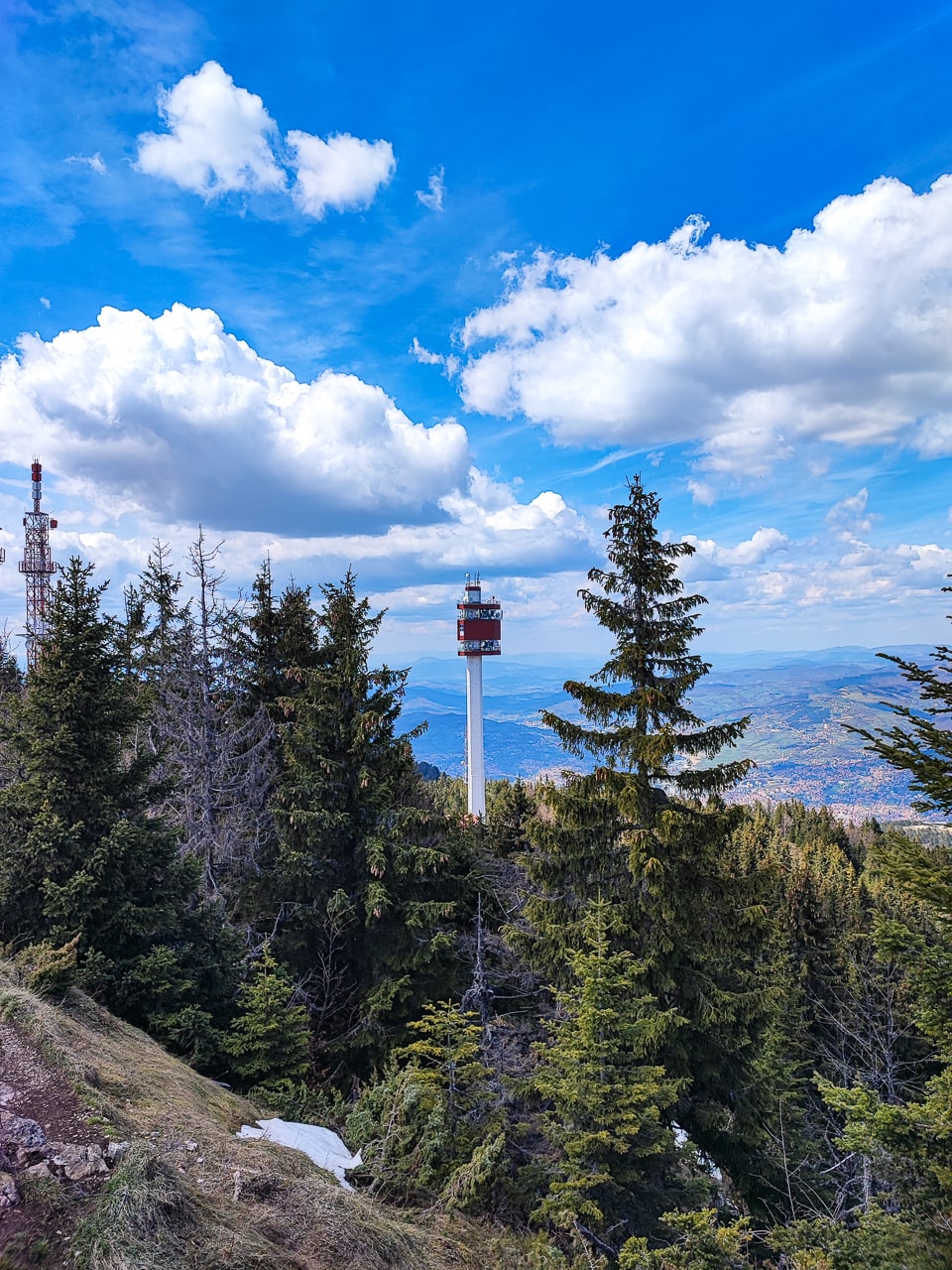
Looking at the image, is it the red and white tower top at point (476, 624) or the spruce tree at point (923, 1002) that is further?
the red and white tower top at point (476, 624)

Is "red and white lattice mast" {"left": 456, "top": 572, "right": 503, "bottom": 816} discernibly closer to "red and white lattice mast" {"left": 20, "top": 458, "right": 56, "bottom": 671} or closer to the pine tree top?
"red and white lattice mast" {"left": 20, "top": 458, "right": 56, "bottom": 671}

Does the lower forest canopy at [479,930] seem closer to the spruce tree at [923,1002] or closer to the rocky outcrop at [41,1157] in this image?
the spruce tree at [923,1002]

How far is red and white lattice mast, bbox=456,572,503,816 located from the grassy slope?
43777mm

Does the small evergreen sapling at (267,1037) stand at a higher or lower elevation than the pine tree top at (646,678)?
lower

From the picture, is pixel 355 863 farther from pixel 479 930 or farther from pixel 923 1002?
pixel 923 1002

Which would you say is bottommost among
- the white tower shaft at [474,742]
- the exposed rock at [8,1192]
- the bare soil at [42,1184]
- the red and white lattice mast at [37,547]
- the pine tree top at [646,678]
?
the white tower shaft at [474,742]

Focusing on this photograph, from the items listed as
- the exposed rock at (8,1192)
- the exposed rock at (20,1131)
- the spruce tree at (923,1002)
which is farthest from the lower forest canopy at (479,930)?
the exposed rock at (8,1192)

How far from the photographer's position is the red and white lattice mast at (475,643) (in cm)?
5188

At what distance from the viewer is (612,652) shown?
11625mm

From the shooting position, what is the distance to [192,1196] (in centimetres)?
479

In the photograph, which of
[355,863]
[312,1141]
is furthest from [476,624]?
[312,1141]

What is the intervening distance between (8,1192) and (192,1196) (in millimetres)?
1219

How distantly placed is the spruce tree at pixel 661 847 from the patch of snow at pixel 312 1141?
15.5 feet

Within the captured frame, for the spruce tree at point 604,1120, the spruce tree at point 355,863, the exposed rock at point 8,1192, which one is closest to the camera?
the exposed rock at point 8,1192
